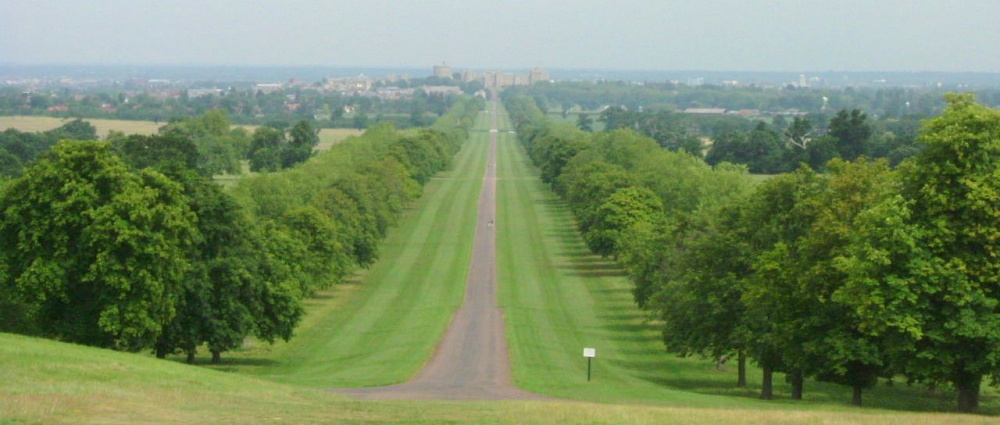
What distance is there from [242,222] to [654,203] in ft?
161

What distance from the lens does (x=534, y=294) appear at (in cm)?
7894

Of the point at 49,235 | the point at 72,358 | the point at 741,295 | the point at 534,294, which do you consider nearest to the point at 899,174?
the point at 741,295

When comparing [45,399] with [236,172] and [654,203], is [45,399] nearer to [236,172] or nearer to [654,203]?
[654,203]

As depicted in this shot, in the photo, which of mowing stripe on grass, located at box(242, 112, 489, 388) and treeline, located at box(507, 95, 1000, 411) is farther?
mowing stripe on grass, located at box(242, 112, 489, 388)

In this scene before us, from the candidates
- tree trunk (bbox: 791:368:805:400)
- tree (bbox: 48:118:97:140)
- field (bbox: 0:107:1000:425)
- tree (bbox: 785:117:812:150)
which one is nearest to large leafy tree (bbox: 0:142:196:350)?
field (bbox: 0:107:1000:425)

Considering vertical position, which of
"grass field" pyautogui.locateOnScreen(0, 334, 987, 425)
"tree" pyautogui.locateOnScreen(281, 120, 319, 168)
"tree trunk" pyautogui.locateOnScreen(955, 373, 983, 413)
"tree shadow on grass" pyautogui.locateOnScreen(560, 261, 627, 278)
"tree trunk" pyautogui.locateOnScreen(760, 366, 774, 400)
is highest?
"grass field" pyautogui.locateOnScreen(0, 334, 987, 425)

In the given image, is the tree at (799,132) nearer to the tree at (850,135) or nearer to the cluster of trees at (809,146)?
the cluster of trees at (809,146)

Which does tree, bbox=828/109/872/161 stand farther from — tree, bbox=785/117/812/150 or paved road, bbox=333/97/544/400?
paved road, bbox=333/97/544/400

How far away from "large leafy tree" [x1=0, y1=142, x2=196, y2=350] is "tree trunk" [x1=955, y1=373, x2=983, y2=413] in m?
25.3

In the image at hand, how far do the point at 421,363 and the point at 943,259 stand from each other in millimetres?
21862

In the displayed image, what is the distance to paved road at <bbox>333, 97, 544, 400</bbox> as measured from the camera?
40750 mm

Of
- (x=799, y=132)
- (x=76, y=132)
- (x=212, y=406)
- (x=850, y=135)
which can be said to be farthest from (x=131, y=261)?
(x=76, y=132)

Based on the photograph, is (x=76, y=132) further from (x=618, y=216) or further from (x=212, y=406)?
(x=212, y=406)

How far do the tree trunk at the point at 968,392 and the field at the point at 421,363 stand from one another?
7.67 ft
